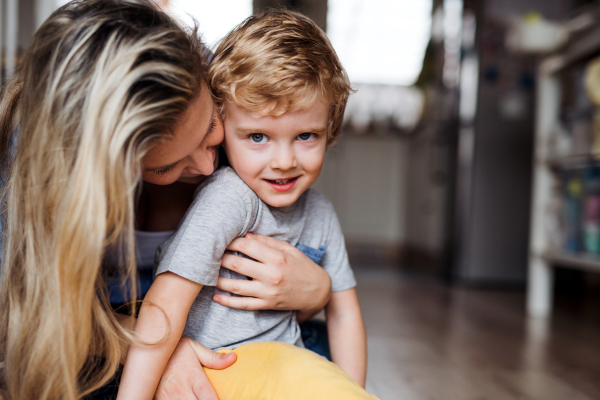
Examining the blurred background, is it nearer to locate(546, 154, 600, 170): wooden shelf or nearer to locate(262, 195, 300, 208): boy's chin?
locate(546, 154, 600, 170): wooden shelf

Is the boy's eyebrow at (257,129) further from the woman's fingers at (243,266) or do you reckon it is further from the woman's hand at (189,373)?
the woman's hand at (189,373)

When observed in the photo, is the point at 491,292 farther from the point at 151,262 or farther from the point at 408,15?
the point at 408,15

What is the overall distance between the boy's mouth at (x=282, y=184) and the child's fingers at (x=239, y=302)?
0.46ft

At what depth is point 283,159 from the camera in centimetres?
61

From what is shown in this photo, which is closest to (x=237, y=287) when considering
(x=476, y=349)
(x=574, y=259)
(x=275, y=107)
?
(x=275, y=107)

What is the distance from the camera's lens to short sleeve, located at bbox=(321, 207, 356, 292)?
75 centimetres

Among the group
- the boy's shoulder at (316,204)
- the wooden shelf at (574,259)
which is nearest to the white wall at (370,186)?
the wooden shelf at (574,259)

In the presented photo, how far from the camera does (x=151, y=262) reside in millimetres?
738

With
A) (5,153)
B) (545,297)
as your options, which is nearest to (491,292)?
(545,297)

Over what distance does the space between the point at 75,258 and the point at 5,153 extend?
22cm

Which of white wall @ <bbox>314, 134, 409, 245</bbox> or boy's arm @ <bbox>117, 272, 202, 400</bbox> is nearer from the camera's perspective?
boy's arm @ <bbox>117, 272, 202, 400</bbox>

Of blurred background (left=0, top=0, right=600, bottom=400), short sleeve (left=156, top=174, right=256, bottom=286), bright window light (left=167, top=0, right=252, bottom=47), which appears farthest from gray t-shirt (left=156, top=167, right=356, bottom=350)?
bright window light (left=167, top=0, right=252, bottom=47)

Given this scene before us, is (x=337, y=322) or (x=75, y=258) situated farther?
(x=337, y=322)

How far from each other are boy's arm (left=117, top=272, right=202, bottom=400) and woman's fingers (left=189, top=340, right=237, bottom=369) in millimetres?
53
